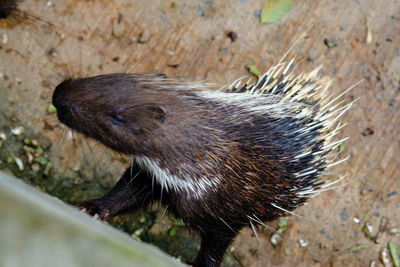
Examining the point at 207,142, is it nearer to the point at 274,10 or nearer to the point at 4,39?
the point at 274,10

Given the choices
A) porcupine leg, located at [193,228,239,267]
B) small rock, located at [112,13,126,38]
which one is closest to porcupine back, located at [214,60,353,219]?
A: porcupine leg, located at [193,228,239,267]

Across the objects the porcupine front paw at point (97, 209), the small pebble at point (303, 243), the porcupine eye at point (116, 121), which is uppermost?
the porcupine eye at point (116, 121)

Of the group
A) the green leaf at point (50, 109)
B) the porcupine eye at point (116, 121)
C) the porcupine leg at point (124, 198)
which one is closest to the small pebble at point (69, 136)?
the green leaf at point (50, 109)

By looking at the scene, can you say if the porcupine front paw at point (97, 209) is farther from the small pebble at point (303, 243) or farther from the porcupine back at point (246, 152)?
the small pebble at point (303, 243)

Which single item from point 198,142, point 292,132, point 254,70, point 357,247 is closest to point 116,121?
point 198,142

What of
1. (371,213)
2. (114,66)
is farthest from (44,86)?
(371,213)

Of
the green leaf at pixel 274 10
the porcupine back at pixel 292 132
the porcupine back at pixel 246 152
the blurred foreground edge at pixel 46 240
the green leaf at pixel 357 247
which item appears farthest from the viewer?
the green leaf at pixel 274 10
